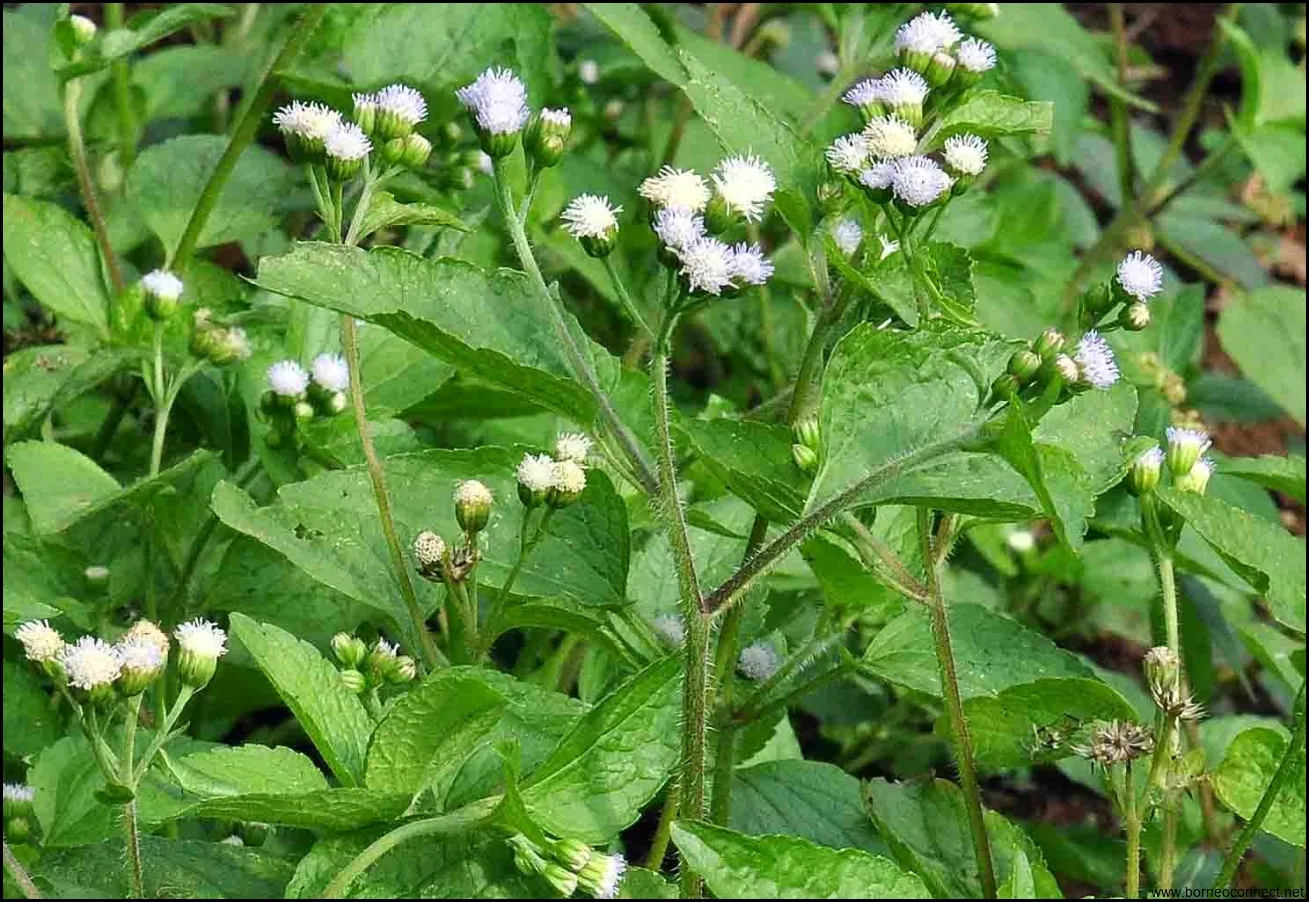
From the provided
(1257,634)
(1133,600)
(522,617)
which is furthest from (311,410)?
(1133,600)

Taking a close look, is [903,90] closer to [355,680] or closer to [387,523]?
[387,523]

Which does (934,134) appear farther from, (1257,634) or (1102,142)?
(1102,142)

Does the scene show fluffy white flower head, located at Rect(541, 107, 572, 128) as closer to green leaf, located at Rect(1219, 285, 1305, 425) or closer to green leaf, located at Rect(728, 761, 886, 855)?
green leaf, located at Rect(728, 761, 886, 855)

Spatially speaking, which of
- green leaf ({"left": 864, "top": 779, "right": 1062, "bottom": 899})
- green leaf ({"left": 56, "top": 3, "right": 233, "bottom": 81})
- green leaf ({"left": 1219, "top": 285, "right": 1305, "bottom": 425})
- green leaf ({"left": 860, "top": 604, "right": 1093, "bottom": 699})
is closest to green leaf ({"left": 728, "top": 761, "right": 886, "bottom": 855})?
green leaf ({"left": 864, "top": 779, "right": 1062, "bottom": 899})

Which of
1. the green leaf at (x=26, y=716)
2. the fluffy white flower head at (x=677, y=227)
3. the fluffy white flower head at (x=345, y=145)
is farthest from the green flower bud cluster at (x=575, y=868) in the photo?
the green leaf at (x=26, y=716)

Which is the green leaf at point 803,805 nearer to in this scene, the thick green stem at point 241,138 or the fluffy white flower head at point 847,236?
the fluffy white flower head at point 847,236

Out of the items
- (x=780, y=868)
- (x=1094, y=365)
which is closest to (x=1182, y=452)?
(x=1094, y=365)

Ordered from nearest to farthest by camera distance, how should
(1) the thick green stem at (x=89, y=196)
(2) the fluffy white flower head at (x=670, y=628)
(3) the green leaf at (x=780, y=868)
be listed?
(3) the green leaf at (x=780, y=868) → (2) the fluffy white flower head at (x=670, y=628) → (1) the thick green stem at (x=89, y=196)
